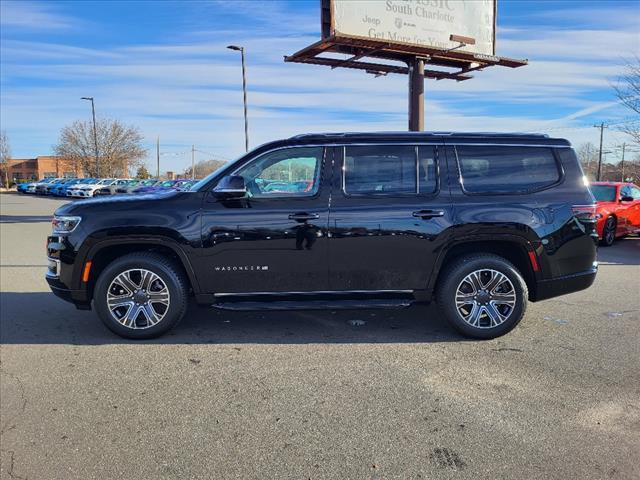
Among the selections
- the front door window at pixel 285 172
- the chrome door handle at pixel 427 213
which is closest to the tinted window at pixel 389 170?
the chrome door handle at pixel 427 213

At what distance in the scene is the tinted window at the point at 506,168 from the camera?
4910mm

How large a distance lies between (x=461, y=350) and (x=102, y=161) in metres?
61.1

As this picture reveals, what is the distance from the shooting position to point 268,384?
151 inches

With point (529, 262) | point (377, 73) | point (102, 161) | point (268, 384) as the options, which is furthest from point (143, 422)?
point (102, 161)

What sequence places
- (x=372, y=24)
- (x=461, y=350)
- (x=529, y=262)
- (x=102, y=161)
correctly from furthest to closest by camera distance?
1. (x=102, y=161)
2. (x=372, y=24)
3. (x=529, y=262)
4. (x=461, y=350)

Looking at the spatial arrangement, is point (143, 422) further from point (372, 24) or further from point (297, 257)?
point (372, 24)

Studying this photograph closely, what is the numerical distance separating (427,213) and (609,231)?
8838 millimetres

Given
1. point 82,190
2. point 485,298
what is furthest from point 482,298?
point 82,190

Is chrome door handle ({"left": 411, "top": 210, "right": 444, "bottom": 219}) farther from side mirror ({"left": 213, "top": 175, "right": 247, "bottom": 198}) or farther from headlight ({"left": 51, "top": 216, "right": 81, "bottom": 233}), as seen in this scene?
headlight ({"left": 51, "top": 216, "right": 81, "bottom": 233})

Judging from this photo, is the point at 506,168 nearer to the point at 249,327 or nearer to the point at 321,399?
the point at 321,399

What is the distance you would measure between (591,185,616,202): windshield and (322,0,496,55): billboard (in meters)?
7.12

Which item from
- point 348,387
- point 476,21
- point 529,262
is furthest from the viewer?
point 476,21

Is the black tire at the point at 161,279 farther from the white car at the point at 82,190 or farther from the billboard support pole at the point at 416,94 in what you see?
the white car at the point at 82,190

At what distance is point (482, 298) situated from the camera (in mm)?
4832
